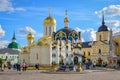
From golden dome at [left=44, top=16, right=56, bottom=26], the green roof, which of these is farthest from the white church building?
the green roof

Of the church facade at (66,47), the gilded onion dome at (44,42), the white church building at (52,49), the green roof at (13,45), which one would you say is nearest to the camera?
the white church building at (52,49)

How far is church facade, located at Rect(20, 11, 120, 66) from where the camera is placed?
2213 inches

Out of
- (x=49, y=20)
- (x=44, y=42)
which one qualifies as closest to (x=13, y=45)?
(x=49, y=20)

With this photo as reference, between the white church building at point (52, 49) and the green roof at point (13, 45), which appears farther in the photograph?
the green roof at point (13, 45)

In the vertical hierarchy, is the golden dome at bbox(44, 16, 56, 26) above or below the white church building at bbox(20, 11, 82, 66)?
above

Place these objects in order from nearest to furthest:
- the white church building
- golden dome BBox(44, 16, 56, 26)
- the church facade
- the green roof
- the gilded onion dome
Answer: the white church building < the gilded onion dome < the church facade < golden dome BBox(44, 16, 56, 26) < the green roof

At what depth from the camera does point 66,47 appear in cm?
6209

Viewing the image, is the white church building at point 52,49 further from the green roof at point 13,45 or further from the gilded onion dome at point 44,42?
the green roof at point 13,45

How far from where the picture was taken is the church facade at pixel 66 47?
184 ft

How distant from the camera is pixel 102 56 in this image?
7825 cm

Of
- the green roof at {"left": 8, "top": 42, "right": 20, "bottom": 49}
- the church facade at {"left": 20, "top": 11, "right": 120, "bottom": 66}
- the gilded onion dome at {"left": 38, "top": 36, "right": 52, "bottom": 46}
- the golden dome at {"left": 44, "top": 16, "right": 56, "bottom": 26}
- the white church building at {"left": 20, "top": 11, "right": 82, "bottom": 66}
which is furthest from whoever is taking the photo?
the green roof at {"left": 8, "top": 42, "right": 20, "bottom": 49}

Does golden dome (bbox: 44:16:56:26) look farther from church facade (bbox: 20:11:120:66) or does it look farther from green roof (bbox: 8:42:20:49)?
green roof (bbox: 8:42:20:49)

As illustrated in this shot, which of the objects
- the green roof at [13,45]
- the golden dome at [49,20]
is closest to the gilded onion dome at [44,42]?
the golden dome at [49,20]

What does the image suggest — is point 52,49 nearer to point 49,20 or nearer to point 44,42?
point 44,42
